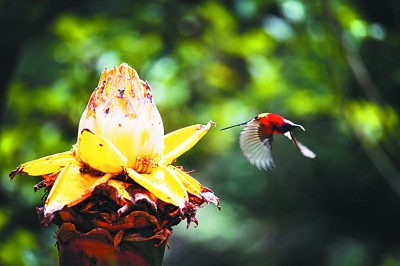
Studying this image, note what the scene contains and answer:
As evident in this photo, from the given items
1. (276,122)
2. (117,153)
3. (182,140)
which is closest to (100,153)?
(117,153)

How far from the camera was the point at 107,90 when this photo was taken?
0.70 meters

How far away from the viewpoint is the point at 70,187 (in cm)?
66

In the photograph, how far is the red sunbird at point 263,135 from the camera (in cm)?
92

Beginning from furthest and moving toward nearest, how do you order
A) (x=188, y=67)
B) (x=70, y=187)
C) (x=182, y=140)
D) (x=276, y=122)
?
(x=188, y=67)
(x=276, y=122)
(x=182, y=140)
(x=70, y=187)

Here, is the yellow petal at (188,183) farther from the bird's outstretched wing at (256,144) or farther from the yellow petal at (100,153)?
the bird's outstretched wing at (256,144)

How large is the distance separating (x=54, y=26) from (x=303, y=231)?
2892 mm

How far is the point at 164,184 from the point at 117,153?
6cm

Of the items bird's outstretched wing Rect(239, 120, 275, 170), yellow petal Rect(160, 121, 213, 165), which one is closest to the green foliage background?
bird's outstretched wing Rect(239, 120, 275, 170)

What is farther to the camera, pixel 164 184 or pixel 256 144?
pixel 256 144

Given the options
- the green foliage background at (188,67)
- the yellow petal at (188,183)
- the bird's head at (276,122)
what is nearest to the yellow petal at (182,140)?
the yellow petal at (188,183)

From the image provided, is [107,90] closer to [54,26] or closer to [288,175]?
[54,26]

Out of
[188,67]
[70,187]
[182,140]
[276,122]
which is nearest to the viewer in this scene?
[70,187]

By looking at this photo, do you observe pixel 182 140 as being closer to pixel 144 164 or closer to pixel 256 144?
pixel 144 164

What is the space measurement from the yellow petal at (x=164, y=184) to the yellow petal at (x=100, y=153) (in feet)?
0.05
